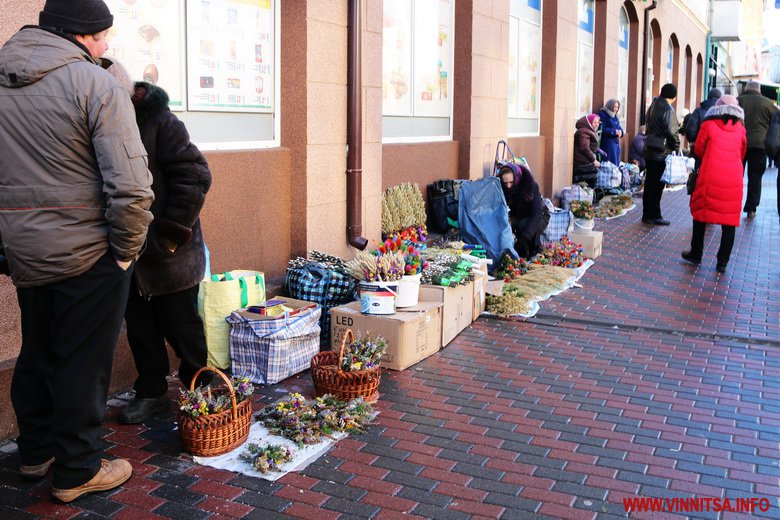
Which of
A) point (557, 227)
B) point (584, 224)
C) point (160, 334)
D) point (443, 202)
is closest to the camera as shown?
point (160, 334)

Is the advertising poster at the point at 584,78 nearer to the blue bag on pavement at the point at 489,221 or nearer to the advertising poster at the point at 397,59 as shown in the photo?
the advertising poster at the point at 397,59

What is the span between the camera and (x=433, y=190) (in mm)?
9922

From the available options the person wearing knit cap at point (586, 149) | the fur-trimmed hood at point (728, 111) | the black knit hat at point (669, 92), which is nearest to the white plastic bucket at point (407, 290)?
the fur-trimmed hood at point (728, 111)

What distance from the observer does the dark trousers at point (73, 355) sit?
370 cm

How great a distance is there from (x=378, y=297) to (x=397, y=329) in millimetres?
267

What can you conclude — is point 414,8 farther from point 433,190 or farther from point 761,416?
point 761,416

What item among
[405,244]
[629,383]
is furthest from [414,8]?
[629,383]

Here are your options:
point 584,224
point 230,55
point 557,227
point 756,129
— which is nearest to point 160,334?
point 230,55

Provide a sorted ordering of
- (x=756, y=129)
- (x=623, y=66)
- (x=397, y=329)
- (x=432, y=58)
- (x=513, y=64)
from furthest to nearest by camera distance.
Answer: (x=623, y=66) → (x=756, y=129) → (x=513, y=64) → (x=432, y=58) → (x=397, y=329)

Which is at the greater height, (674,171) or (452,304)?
(674,171)

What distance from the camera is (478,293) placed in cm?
747

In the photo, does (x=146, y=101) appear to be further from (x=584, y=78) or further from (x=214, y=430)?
(x=584, y=78)

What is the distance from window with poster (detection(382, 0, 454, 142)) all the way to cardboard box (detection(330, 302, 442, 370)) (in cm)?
350

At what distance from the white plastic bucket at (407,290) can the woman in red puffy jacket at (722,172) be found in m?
4.71
